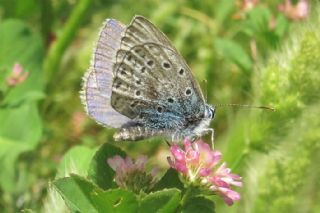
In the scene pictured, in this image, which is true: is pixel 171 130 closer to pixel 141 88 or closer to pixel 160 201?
pixel 141 88

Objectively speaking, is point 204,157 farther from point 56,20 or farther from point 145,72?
point 56,20

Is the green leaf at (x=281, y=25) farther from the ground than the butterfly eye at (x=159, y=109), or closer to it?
farther from the ground

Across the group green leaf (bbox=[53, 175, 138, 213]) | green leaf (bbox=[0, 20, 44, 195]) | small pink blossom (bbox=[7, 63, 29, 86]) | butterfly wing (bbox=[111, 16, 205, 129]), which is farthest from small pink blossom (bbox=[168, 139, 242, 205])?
small pink blossom (bbox=[7, 63, 29, 86])

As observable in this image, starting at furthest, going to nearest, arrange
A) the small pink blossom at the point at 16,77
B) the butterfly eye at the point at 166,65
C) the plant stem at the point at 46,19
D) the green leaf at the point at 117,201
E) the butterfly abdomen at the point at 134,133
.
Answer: the plant stem at the point at 46,19, the small pink blossom at the point at 16,77, the butterfly eye at the point at 166,65, the butterfly abdomen at the point at 134,133, the green leaf at the point at 117,201

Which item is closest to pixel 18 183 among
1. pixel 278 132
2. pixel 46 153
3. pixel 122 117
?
pixel 46 153

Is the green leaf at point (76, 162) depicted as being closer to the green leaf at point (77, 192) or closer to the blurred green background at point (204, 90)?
the blurred green background at point (204, 90)

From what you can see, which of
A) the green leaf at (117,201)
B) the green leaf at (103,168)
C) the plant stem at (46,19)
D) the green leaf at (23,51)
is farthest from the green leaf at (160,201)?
the plant stem at (46,19)
